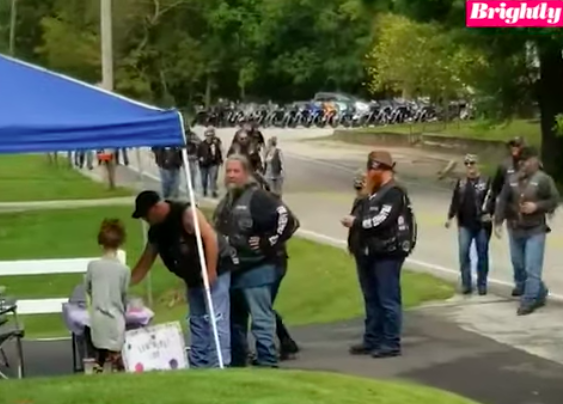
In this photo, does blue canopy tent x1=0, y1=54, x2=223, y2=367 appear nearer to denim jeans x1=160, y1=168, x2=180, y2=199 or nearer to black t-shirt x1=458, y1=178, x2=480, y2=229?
black t-shirt x1=458, y1=178, x2=480, y2=229

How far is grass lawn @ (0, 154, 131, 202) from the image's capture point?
105 feet

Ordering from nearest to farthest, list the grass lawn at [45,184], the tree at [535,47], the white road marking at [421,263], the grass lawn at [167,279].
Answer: the grass lawn at [167,279] → the white road marking at [421,263] → the tree at [535,47] → the grass lawn at [45,184]

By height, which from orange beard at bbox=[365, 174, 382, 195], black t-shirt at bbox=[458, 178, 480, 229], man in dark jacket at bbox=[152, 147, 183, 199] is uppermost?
orange beard at bbox=[365, 174, 382, 195]

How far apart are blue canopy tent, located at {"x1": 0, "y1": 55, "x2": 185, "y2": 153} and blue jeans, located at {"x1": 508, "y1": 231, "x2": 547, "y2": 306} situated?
17.8 ft

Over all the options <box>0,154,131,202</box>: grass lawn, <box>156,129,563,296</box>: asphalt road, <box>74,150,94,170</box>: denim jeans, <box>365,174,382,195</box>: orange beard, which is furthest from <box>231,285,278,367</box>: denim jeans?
<box>74,150,94,170</box>: denim jeans

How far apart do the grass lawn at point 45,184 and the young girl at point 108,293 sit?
1648 centimetres

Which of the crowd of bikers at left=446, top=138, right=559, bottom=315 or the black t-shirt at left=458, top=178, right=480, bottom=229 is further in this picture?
the black t-shirt at left=458, top=178, right=480, bottom=229

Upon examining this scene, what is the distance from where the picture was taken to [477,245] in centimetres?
1510

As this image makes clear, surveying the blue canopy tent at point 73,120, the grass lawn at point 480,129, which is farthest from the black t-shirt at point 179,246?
the grass lawn at point 480,129

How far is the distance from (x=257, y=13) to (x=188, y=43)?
21.0ft

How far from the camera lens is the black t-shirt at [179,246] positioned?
386 inches

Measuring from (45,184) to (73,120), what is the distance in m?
27.9

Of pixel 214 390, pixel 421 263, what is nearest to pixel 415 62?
pixel 421 263

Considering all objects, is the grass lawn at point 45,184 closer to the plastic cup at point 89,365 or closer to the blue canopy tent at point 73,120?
the plastic cup at point 89,365
